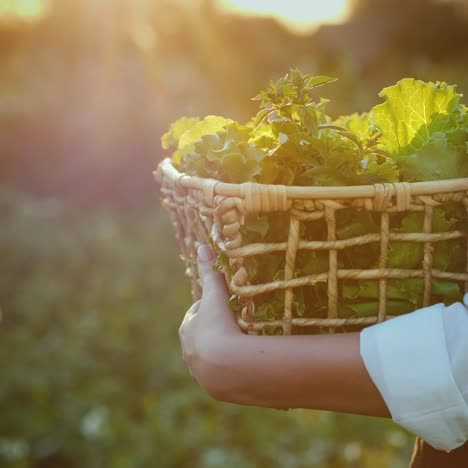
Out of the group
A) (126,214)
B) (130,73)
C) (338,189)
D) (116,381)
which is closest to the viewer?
(338,189)

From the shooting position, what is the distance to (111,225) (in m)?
3.83

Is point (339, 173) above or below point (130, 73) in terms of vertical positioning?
below

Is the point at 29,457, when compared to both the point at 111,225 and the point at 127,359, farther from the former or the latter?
the point at 111,225

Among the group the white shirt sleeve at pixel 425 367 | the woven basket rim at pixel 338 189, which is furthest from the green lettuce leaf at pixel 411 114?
the white shirt sleeve at pixel 425 367

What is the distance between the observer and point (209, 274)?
0.87m

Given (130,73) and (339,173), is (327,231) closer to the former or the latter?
(339,173)

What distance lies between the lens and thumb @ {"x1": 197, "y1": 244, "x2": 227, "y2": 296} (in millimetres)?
848

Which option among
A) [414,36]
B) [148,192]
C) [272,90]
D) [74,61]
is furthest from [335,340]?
[414,36]

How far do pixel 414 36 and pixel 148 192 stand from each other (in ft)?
9.21

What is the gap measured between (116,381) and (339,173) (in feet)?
7.68

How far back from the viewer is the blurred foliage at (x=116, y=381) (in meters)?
2.49

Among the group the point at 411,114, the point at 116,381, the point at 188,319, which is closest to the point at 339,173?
the point at 411,114

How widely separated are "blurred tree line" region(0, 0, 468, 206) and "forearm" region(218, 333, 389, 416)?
3.81 metres

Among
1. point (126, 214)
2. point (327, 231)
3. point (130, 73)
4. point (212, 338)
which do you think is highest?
point (130, 73)
